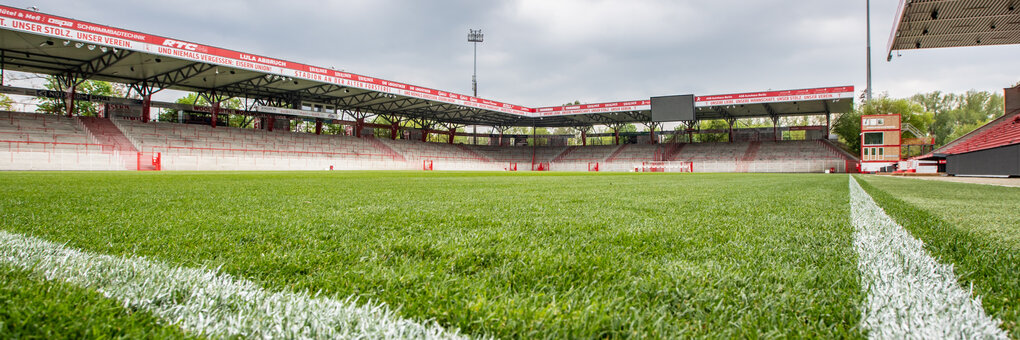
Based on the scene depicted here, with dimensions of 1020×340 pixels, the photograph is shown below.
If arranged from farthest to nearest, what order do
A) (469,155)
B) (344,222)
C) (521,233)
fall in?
(469,155) < (344,222) < (521,233)

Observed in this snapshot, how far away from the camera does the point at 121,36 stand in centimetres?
1753

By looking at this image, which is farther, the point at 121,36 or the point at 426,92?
the point at 426,92

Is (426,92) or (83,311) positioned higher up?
(426,92)

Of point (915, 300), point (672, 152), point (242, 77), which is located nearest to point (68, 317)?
point (915, 300)

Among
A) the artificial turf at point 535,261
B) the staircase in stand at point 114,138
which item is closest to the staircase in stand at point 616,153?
the staircase in stand at point 114,138

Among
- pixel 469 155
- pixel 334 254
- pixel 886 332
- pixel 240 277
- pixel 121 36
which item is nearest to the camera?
pixel 886 332

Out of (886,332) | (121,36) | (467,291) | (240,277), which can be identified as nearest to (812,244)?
(886,332)

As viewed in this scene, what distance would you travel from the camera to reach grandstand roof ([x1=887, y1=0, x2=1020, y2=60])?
7.68m

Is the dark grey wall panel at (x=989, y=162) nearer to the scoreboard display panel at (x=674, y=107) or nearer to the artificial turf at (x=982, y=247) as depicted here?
the artificial turf at (x=982, y=247)

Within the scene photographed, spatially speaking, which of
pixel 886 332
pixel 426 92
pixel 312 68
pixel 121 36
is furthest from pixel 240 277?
pixel 426 92

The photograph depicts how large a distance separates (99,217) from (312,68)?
2391 cm

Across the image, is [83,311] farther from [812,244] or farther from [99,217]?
[812,244]

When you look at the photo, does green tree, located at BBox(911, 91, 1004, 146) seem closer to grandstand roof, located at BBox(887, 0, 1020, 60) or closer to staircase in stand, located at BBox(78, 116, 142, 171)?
grandstand roof, located at BBox(887, 0, 1020, 60)

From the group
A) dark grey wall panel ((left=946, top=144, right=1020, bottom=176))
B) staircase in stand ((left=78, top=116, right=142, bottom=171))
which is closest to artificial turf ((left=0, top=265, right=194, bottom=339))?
dark grey wall panel ((left=946, top=144, right=1020, bottom=176))
